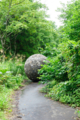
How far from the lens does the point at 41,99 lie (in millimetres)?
5438

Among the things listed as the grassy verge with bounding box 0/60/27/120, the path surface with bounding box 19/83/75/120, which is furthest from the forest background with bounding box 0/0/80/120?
the path surface with bounding box 19/83/75/120

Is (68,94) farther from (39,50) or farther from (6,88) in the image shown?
(39,50)

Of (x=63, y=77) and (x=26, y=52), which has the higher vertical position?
(x=26, y=52)

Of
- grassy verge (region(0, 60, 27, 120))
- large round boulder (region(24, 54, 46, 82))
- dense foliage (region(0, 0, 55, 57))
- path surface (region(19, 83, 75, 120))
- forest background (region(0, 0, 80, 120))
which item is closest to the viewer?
path surface (region(19, 83, 75, 120))

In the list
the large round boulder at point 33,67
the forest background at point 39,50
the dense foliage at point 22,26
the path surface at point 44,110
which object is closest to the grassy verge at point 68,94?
the forest background at point 39,50

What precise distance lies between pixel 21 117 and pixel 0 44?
32.0 ft

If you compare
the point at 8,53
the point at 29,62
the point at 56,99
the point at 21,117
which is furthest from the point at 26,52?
the point at 21,117

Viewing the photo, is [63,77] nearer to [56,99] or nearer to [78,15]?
[56,99]

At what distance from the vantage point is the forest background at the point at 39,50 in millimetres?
4715

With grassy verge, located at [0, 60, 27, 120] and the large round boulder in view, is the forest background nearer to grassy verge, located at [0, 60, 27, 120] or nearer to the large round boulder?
grassy verge, located at [0, 60, 27, 120]

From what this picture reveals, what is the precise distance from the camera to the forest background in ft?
15.5

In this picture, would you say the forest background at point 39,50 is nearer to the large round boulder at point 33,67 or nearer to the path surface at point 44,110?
the path surface at point 44,110

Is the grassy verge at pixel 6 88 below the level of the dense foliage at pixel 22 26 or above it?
below

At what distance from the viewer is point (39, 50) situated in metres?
12.3
